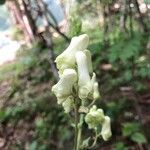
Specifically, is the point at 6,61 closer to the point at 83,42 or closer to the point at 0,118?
the point at 0,118

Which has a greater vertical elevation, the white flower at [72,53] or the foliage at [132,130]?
the white flower at [72,53]

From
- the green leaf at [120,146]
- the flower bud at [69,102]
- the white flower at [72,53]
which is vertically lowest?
the green leaf at [120,146]

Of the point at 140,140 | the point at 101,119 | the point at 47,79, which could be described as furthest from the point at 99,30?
the point at 101,119

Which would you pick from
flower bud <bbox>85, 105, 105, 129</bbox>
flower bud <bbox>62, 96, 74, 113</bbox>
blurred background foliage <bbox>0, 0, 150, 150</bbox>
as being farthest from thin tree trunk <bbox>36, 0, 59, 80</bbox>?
flower bud <bbox>62, 96, 74, 113</bbox>

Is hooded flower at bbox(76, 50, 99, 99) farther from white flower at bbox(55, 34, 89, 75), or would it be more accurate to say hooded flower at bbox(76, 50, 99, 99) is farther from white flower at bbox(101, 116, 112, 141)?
white flower at bbox(101, 116, 112, 141)

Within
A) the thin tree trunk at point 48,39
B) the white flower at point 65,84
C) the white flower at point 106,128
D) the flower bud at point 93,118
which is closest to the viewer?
the white flower at point 65,84

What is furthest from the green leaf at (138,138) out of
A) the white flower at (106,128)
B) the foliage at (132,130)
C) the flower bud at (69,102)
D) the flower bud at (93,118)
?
the flower bud at (69,102)

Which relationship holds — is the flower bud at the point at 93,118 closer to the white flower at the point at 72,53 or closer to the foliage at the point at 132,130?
the white flower at the point at 72,53
